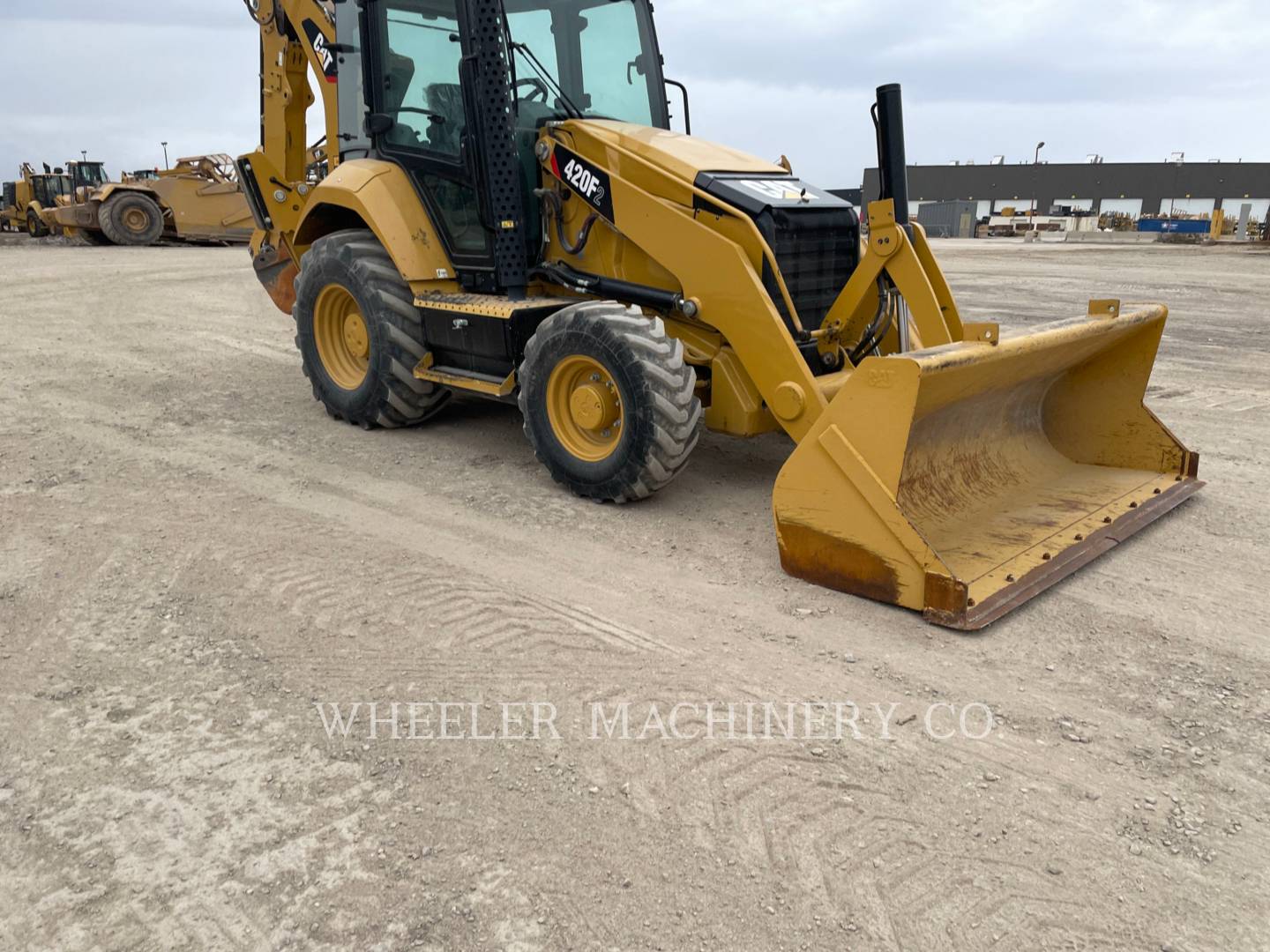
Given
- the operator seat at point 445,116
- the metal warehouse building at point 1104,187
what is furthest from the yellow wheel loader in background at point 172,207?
the metal warehouse building at point 1104,187

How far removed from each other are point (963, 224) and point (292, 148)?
4226 centimetres

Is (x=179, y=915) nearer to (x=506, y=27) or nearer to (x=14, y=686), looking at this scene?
(x=14, y=686)

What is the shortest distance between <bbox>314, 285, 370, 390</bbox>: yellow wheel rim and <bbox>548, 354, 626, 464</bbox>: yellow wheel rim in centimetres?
189

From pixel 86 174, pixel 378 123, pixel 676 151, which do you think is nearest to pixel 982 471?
pixel 676 151

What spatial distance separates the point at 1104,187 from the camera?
184 ft

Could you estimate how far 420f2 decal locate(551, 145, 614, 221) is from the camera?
5227mm

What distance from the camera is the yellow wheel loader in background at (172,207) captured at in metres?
24.1

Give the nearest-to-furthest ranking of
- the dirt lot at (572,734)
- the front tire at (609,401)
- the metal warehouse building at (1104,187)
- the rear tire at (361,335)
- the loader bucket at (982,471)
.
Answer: the dirt lot at (572,734), the loader bucket at (982,471), the front tire at (609,401), the rear tire at (361,335), the metal warehouse building at (1104,187)

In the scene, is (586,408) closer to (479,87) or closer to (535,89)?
(479,87)

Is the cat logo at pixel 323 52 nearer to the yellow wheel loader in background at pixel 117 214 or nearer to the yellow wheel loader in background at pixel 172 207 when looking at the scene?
the yellow wheel loader in background at pixel 172 207

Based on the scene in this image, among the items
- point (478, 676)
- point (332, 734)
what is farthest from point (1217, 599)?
point (332, 734)

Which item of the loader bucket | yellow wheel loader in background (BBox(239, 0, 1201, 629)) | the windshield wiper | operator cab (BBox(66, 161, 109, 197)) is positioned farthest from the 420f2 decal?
operator cab (BBox(66, 161, 109, 197))

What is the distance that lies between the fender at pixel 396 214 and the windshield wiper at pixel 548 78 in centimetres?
112

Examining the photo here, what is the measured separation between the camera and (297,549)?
175 inches
